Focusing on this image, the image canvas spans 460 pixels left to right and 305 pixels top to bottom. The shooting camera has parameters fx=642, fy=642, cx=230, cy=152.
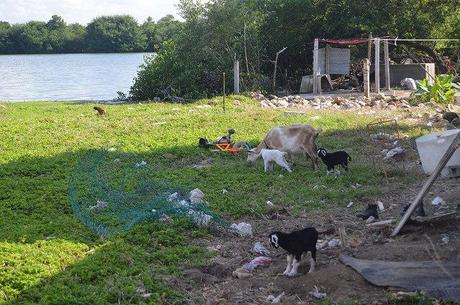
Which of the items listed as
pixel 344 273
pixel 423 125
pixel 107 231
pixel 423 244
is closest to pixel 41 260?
pixel 107 231

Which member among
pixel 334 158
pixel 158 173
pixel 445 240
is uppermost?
pixel 334 158

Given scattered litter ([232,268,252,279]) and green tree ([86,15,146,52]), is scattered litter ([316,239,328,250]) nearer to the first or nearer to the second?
scattered litter ([232,268,252,279])

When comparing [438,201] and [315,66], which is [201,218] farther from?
[315,66]

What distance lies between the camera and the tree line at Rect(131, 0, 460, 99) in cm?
2372

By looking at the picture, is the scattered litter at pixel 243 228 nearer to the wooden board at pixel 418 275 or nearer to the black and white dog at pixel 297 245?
the black and white dog at pixel 297 245

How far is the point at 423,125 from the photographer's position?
44.4 feet

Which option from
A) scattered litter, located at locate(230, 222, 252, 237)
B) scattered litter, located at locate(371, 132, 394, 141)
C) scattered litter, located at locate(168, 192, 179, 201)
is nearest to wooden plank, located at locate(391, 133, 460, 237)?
scattered litter, located at locate(230, 222, 252, 237)

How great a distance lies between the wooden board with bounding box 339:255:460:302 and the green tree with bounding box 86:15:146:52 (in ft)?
225

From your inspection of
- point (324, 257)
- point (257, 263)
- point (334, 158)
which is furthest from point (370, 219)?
point (334, 158)

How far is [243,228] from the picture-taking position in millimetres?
6969

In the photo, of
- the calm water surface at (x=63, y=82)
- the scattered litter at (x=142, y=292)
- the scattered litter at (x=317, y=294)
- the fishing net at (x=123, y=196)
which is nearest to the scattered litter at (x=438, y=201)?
the fishing net at (x=123, y=196)

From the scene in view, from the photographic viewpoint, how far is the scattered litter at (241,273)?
225 inches

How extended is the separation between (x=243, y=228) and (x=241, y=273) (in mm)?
1243

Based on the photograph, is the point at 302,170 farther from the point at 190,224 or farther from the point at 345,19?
the point at 345,19
